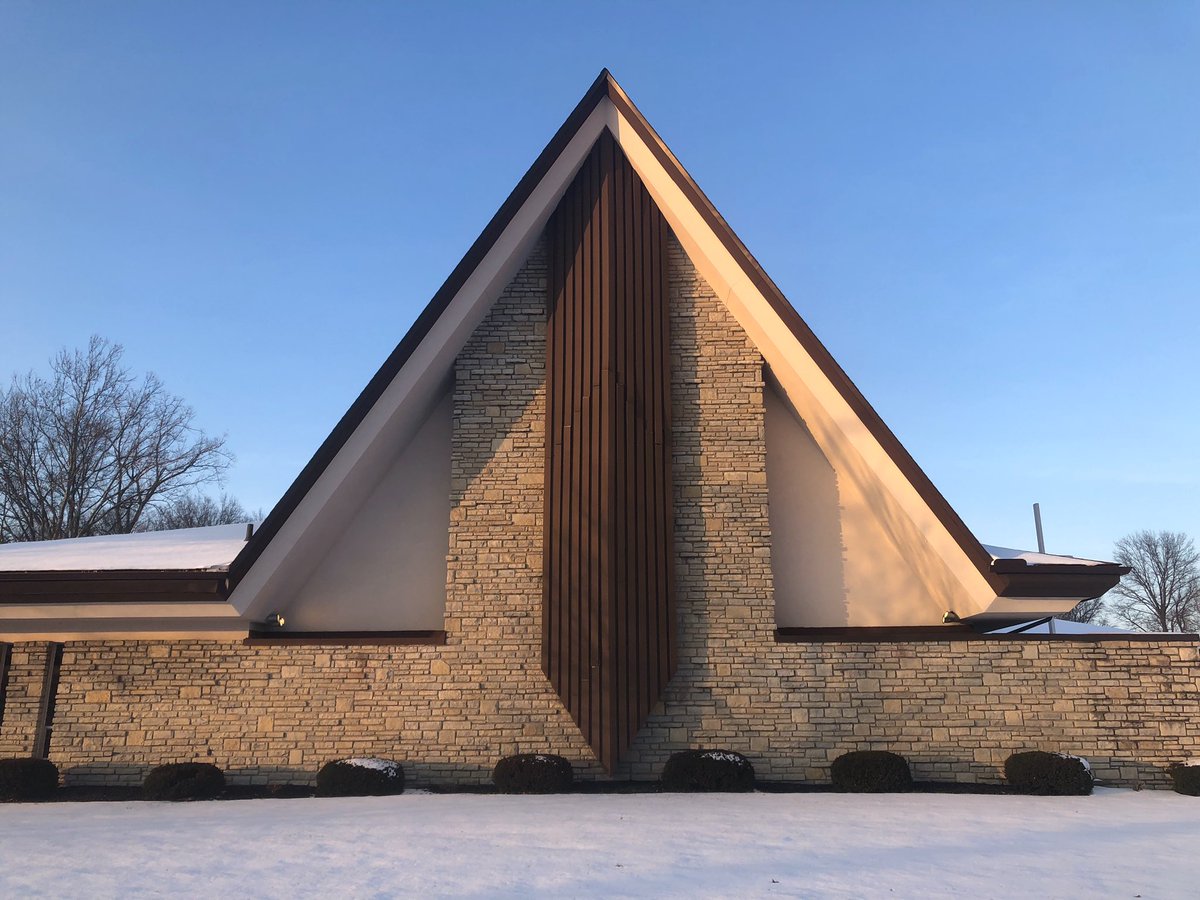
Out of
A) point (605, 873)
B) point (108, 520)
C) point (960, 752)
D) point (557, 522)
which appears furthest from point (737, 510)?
point (108, 520)

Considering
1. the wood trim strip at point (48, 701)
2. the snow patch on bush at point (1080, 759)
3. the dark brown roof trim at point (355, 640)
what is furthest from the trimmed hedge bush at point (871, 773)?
the wood trim strip at point (48, 701)

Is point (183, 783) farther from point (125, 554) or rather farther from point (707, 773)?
point (707, 773)

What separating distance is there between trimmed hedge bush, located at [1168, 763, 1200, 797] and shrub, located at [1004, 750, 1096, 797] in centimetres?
109

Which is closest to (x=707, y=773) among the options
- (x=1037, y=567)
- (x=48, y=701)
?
(x=1037, y=567)

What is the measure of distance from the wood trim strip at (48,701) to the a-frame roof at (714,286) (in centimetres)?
333

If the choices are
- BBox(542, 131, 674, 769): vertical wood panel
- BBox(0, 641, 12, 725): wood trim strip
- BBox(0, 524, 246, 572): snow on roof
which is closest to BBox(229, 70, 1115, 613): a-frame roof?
BBox(542, 131, 674, 769): vertical wood panel

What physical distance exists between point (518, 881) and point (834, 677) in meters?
6.90

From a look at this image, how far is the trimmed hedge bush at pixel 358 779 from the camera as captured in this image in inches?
432

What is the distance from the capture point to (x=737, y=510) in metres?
12.8

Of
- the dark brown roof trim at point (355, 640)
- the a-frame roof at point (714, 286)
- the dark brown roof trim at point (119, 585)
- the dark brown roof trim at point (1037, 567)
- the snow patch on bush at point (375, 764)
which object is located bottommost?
the snow patch on bush at point (375, 764)

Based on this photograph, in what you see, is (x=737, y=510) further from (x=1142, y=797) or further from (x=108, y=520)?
(x=108, y=520)

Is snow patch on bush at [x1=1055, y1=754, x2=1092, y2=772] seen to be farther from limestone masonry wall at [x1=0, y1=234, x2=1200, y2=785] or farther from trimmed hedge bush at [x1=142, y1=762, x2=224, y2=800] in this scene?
trimmed hedge bush at [x1=142, y1=762, x2=224, y2=800]

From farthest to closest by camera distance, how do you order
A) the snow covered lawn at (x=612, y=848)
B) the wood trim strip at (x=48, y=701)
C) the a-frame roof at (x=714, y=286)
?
the wood trim strip at (x=48, y=701), the a-frame roof at (x=714, y=286), the snow covered lawn at (x=612, y=848)

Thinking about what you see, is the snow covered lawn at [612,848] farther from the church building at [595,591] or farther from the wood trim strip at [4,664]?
the wood trim strip at [4,664]
